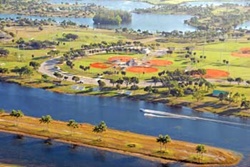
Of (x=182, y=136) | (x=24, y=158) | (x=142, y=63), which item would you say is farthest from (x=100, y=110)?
(x=142, y=63)

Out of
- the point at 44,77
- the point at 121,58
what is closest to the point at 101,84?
the point at 44,77

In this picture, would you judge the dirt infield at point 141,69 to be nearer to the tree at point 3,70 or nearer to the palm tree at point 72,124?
the tree at point 3,70

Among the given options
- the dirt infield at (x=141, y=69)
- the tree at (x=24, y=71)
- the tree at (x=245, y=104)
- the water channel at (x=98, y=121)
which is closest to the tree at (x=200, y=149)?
the water channel at (x=98, y=121)

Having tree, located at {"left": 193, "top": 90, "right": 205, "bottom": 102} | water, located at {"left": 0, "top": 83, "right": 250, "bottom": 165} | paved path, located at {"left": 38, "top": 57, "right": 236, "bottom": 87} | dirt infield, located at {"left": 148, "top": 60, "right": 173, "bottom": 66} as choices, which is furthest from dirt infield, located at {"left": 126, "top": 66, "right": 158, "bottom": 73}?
tree, located at {"left": 193, "top": 90, "right": 205, "bottom": 102}

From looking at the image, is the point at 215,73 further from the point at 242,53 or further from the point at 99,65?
the point at 99,65

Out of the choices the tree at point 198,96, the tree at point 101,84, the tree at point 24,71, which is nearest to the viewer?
the tree at point 198,96

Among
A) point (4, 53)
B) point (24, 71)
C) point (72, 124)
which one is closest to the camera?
point (72, 124)
